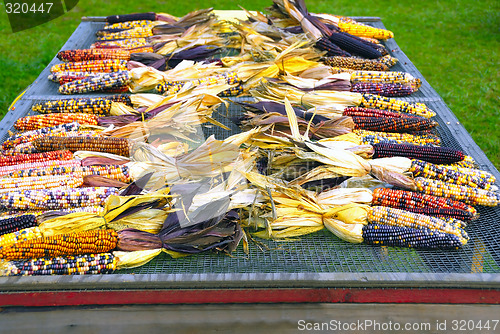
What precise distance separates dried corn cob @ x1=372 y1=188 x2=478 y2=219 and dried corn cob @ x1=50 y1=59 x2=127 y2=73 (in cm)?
373

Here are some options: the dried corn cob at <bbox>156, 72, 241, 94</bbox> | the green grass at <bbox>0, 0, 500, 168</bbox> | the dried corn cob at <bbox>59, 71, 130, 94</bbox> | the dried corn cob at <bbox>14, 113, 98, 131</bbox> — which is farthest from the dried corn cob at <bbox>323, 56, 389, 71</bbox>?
the dried corn cob at <bbox>14, 113, 98, 131</bbox>

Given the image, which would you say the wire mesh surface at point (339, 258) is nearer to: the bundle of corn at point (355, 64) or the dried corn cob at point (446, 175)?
the dried corn cob at point (446, 175)

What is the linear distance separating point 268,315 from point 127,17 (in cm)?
584

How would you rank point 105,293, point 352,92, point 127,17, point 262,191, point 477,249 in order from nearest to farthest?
point 105,293, point 477,249, point 262,191, point 352,92, point 127,17

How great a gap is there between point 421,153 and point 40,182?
11.2ft

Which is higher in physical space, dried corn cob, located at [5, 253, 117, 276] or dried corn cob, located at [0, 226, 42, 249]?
dried corn cob, located at [0, 226, 42, 249]

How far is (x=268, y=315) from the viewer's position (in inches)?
111

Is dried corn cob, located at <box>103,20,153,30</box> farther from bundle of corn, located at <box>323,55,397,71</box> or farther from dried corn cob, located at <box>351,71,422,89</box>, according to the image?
dried corn cob, located at <box>351,71,422,89</box>

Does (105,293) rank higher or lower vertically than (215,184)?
lower

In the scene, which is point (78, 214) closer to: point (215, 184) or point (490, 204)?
point (215, 184)

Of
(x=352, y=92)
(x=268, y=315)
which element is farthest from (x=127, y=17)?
(x=268, y=315)

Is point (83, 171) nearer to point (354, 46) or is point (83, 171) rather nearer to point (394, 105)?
point (394, 105)

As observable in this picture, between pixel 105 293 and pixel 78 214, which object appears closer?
pixel 105 293

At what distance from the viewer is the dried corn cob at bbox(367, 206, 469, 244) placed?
10.7 feet
